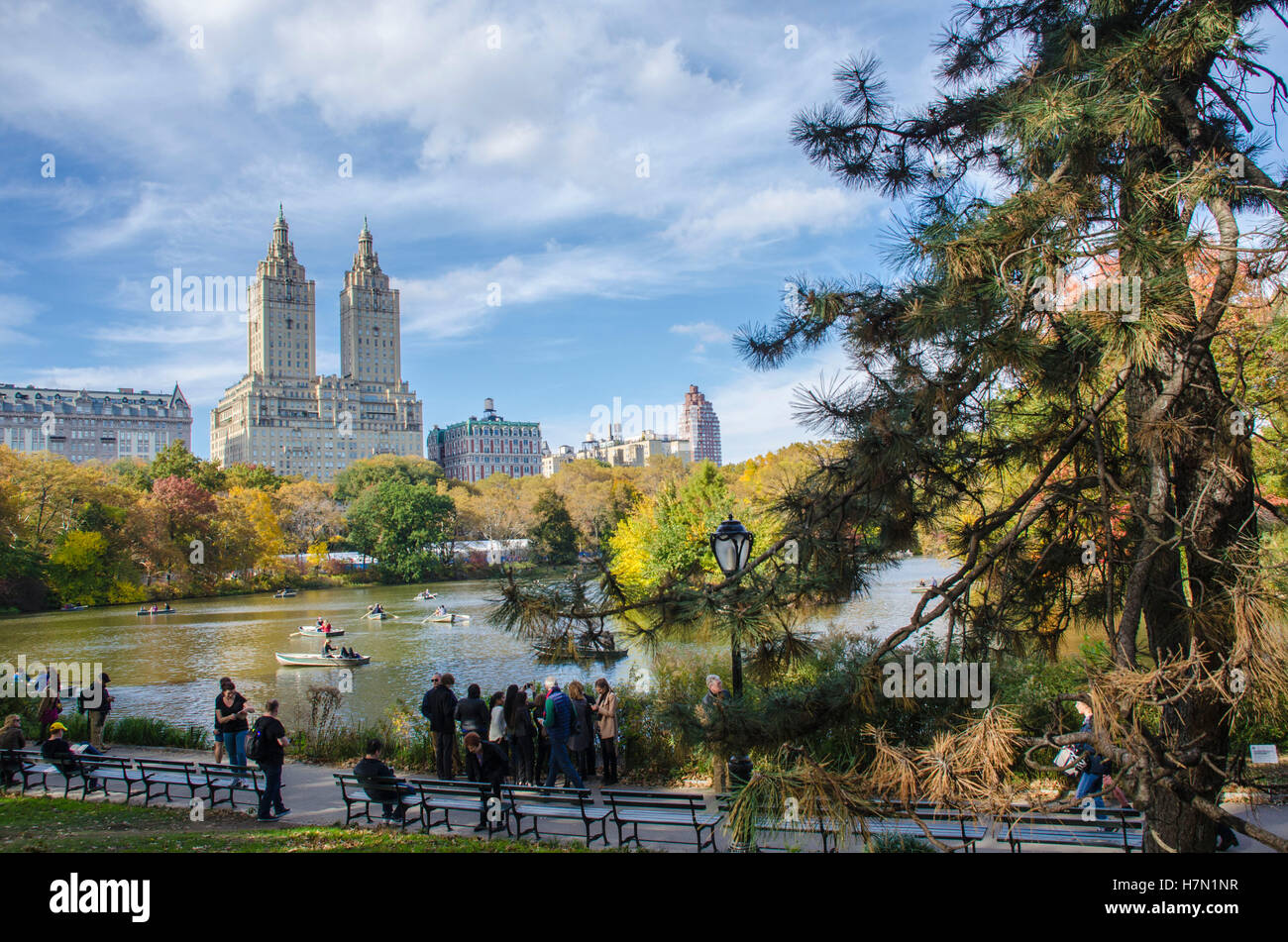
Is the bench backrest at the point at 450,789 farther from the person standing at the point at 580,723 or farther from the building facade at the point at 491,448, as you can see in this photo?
the building facade at the point at 491,448

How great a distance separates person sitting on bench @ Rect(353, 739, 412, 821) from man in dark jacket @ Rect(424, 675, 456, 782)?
5.68 ft

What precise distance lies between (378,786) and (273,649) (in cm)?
2599

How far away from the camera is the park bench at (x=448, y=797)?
25.8 feet

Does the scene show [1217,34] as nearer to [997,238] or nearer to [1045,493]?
[997,238]

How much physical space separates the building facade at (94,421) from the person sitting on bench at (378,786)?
14593 cm

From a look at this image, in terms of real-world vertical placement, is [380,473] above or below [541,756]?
above

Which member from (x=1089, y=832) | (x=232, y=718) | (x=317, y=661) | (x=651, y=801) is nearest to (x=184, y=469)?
(x=317, y=661)

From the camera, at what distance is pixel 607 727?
10062 millimetres

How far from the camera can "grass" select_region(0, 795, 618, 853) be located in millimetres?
6898

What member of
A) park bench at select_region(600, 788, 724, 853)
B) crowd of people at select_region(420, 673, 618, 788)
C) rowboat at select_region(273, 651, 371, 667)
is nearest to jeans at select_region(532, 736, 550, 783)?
crowd of people at select_region(420, 673, 618, 788)

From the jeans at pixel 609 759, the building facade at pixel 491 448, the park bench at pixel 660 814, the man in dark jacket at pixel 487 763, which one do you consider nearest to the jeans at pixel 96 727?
the man in dark jacket at pixel 487 763

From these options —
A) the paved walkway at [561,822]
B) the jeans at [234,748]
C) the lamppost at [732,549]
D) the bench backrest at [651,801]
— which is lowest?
the paved walkway at [561,822]

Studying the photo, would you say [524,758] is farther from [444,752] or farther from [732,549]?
[732,549]
